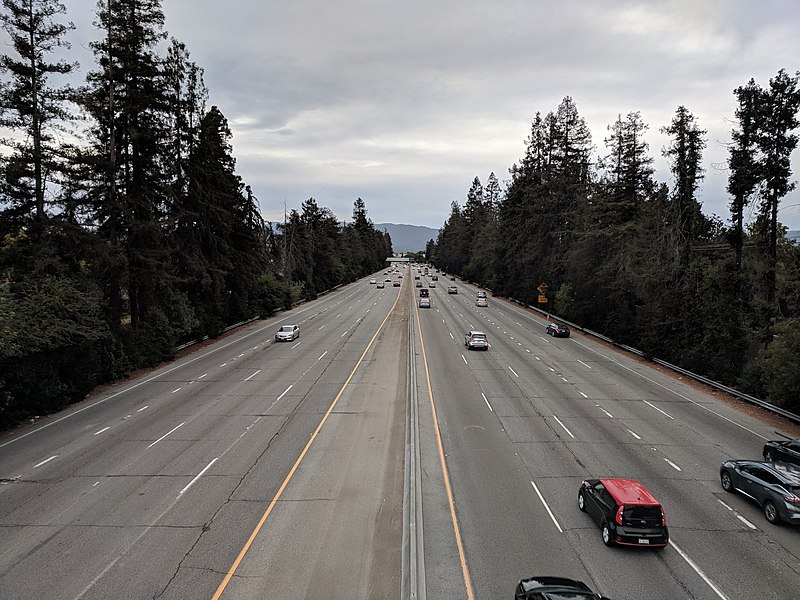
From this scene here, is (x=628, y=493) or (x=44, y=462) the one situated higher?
(x=628, y=493)

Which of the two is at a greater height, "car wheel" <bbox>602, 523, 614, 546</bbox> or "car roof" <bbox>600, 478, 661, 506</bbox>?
"car roof" <bbox>600, 478, 661, 506</bbox>

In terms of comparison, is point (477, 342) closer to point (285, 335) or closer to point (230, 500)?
point (285, 335)

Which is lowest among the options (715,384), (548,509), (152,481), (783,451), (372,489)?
(152,481)

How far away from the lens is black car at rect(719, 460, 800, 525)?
12.7 meters

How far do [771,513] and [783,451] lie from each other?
455cm

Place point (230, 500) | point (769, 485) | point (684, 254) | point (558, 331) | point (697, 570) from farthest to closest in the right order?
point (558, 331), point (684, 254), point (230, 500), point (769, 485), point (697, 570)

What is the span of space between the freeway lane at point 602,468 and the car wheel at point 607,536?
0.19 metres

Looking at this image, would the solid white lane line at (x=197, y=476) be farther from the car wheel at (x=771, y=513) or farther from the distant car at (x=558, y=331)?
the distant car at (x=558, y=331)

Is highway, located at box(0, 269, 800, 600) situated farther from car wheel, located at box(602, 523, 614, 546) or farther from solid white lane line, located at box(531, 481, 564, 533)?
car wheel, located at box(602, 523, 614, 546)

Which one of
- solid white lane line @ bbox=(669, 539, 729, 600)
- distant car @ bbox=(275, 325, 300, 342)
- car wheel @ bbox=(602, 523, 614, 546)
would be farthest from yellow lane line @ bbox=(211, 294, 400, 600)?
distant car @ bbox=(275, 325, 300, 342)

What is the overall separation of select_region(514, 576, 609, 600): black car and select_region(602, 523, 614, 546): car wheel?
2992 mm

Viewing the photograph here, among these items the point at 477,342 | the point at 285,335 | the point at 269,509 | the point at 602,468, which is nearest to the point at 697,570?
the point at 602,468

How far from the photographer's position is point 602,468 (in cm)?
1628

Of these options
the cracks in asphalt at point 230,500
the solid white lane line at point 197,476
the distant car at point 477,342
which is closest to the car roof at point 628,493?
the cracks in asphalt at point 230,500
